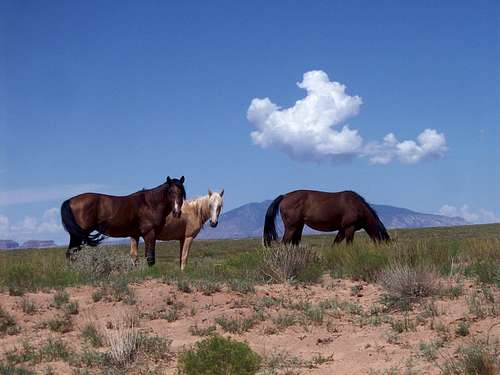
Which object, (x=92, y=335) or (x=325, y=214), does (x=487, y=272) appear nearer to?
(x=92, y=335)

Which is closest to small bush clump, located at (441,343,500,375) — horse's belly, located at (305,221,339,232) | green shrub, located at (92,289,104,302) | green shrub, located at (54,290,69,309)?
green shrub, located at (92,289,104,302)

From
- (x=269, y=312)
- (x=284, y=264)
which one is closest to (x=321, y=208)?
(x=284, y=264)

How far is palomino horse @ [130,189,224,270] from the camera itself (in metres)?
17.2

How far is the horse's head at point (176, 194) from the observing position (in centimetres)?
1606

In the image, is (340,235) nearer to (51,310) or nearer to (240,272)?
(240,272)

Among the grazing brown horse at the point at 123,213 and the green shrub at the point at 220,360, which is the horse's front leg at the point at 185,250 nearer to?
the grazing brown horse at the point at 123,213

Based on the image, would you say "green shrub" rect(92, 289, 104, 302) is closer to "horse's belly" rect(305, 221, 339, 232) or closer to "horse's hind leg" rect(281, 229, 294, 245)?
"horse's hind leg" rect(281, 229, 294, 245)

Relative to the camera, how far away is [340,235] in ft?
60.6

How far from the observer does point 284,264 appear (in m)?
12.4

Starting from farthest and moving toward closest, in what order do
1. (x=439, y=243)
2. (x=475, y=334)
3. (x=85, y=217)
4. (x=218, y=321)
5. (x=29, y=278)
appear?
1. (x=85, y=217)
2. (x=439, y=243)
3. (x=29, y=278)
4. (x=218, y=321)
5. (x=475, y=334)

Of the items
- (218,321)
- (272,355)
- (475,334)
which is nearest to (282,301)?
(218,321)

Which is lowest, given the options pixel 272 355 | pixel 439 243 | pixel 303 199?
pixel 272 355

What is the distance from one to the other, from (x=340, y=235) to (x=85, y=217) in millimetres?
7627

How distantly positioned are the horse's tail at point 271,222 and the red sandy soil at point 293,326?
6782 millimetres
